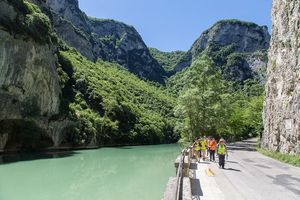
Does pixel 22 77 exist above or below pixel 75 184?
above

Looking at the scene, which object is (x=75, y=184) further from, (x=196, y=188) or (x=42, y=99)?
(x=42, y=99)

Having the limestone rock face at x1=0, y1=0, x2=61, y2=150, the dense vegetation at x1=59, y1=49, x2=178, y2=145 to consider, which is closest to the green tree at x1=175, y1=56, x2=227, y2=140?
the limestone rock face at x1=0, y1=0, x2=61, y2=150

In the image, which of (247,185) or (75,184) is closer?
(247,185)

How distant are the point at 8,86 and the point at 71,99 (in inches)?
1709

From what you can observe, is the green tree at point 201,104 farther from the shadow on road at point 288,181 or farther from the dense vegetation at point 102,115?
the dense vegetation at point 102,115

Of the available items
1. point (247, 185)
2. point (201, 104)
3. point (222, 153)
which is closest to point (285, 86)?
point (222, 153)

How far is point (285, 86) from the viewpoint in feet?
120

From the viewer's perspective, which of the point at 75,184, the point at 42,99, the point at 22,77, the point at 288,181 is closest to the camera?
the point at 288,181

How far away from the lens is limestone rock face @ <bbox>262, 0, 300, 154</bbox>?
32.1 meters

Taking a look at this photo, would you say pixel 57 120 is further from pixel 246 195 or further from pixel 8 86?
pixel 246 195

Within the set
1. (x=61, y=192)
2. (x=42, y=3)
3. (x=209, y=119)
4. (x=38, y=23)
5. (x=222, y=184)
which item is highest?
(x=42, y=3)

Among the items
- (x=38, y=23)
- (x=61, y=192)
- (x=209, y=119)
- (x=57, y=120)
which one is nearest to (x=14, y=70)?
(x=38, y=23)

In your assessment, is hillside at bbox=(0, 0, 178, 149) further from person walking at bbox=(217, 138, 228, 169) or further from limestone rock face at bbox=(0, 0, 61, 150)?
person walking at bbox=(217, 138, 228, 169)

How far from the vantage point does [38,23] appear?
65250mm
